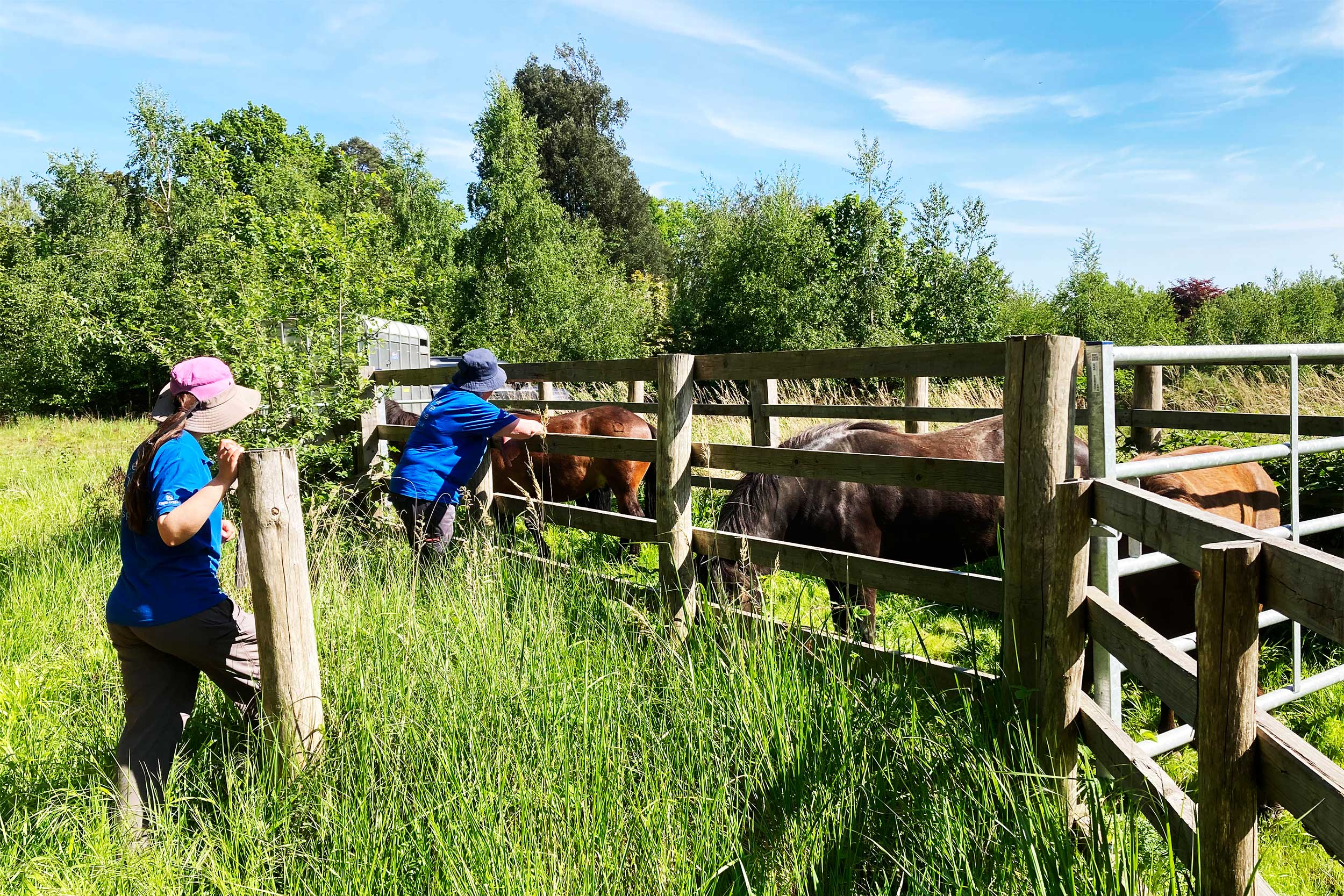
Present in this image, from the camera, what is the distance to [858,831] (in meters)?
2.25

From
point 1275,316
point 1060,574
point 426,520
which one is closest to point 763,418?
point 426,520

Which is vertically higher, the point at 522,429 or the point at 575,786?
the point at 522,429

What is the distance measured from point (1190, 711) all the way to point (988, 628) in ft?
11.7

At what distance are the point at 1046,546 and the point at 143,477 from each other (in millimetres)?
2982

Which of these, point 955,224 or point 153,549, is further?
point 955,224

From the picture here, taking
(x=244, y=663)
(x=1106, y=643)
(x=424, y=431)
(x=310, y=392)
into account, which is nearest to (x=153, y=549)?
(x=244, y=663)

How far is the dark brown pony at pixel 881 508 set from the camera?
4.92 metres

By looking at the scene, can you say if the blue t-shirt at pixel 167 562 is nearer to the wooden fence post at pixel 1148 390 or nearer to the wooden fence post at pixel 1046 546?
the wooden fence post at pixel 1046 546

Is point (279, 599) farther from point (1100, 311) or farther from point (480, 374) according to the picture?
point (1100, 311)

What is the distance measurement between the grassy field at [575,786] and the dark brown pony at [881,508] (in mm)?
1466

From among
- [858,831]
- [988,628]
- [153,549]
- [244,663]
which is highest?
[153,549]

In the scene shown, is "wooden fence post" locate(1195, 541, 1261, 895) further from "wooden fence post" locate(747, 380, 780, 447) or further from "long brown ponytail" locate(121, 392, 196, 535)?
"wooden fence post" locate(747, 380, 780, 447)

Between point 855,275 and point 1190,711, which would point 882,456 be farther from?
point 855,275

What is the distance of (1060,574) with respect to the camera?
2.39 metres
